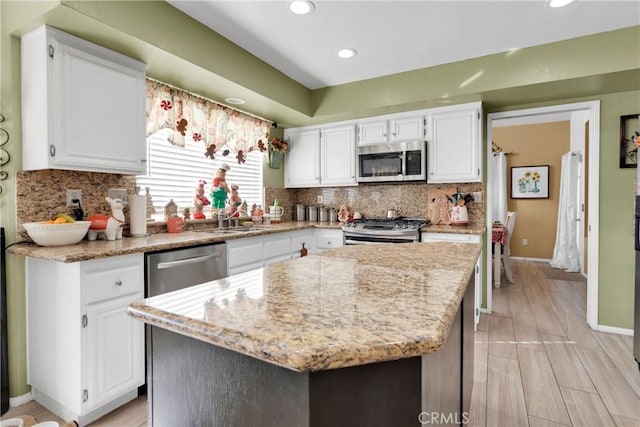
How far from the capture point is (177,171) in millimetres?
3002

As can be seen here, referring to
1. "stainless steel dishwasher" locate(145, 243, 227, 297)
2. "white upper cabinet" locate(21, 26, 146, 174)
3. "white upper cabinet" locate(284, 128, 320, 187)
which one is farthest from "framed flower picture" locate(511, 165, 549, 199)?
"white upper cabinet" locate(21, 26, 146, 174)

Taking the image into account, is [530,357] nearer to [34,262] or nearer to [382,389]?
[382,389]

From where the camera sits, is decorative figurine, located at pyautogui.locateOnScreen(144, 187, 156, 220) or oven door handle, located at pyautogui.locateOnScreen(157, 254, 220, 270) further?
decorative figurine, located at pyautogui.locateOnScreen(144, 187, 156, 220)

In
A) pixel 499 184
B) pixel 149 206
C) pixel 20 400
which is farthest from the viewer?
pixel 499 184

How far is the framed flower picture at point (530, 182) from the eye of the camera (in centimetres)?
630

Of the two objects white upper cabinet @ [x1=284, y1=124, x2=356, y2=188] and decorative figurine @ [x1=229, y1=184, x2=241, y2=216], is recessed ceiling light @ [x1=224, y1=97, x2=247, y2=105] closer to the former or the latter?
decorative figurine @ [x1=229, y1=184, x2=241, y2=216]

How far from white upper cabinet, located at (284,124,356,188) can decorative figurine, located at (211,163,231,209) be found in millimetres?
1101

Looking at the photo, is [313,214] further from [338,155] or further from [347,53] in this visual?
[347,53]

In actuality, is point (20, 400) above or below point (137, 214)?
below

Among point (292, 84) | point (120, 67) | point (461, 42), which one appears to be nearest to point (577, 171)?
point (461, 42)

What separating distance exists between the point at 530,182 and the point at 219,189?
19.6 feet

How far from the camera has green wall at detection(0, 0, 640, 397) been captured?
1.94 metres

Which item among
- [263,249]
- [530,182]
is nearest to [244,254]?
[263,249]

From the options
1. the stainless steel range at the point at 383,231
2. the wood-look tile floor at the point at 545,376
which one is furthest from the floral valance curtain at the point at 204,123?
the wood-look tile floor at the point at 545,376
